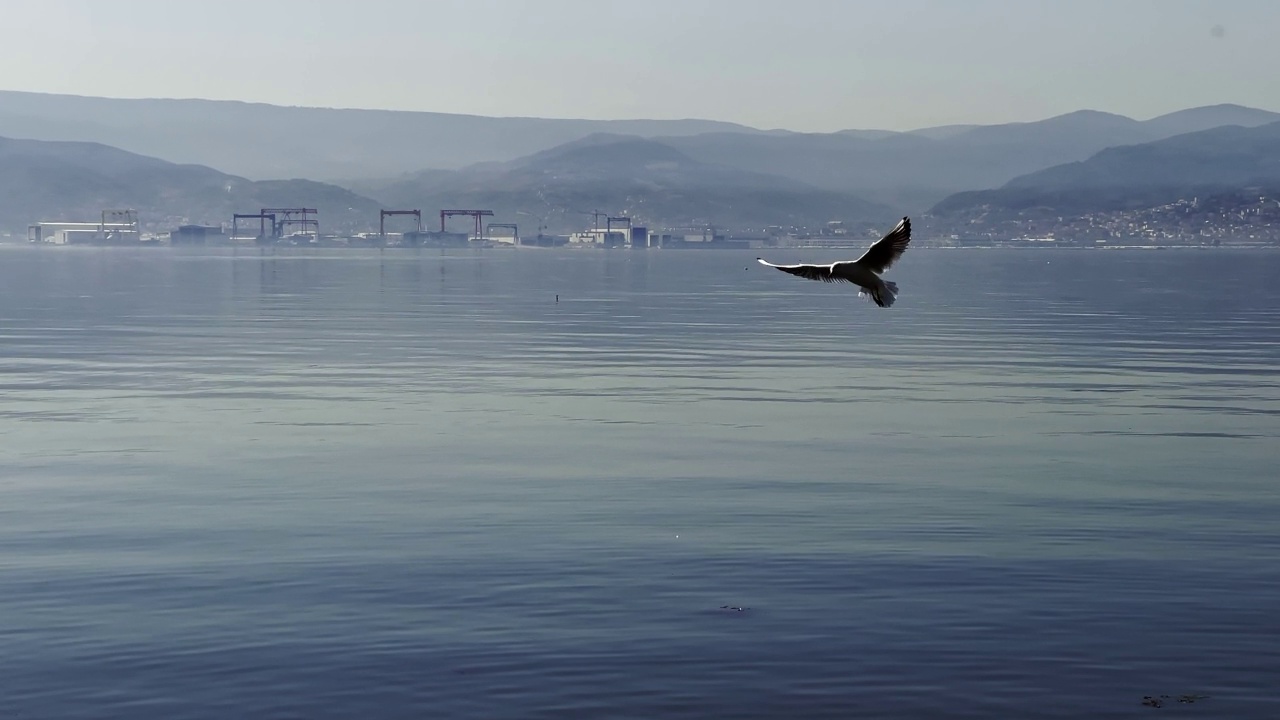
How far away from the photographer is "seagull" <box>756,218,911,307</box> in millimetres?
19391

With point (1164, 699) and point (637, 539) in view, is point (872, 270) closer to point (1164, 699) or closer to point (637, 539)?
point (1164, 699)

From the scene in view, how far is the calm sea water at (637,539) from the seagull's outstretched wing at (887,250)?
17.3 feet

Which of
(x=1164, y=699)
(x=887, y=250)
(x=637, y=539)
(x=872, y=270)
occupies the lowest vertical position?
(x=1164, y=699)

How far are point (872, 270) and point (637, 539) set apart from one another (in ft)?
37.3

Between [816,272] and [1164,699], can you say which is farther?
[1164,699]

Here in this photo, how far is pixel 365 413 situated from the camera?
49969mm

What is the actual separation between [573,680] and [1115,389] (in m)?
39.8

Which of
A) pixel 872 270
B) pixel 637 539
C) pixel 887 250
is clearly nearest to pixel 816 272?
pixel 872 270

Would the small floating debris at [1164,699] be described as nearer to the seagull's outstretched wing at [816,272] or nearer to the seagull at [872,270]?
the seagull at [872,270]

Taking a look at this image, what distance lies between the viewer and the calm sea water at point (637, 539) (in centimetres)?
2206

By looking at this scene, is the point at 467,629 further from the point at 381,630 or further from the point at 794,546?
the point at 794,546

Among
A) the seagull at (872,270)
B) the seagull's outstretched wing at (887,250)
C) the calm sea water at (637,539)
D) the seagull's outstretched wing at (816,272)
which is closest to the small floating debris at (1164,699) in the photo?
the calm sea water at (637,539)

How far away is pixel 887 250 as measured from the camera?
20859mm

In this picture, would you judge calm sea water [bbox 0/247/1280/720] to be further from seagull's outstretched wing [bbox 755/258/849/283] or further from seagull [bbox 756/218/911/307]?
seagull's outstretched wing [bbox 755/258/849/283]
